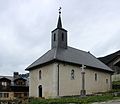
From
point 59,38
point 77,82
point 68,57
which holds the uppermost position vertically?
point 59,38

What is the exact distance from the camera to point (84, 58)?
4522 cm

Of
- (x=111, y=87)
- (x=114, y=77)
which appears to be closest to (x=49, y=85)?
(x=111, y=87)

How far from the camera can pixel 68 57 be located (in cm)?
4078

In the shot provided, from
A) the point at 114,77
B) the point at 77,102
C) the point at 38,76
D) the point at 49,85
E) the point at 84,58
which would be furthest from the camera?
the point at 114,77

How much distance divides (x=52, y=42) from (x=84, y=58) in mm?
5896

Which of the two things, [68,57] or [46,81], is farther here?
[68,57]

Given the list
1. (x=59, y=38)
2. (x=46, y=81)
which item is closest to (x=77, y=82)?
(x=46, y=81)

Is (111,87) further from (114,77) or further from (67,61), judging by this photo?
(67,61)

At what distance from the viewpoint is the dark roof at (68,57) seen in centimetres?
3942

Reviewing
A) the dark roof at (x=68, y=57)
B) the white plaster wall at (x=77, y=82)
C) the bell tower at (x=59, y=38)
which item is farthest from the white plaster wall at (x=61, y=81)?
the bell tower at (x=59, y=38)

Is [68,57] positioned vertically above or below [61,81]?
above

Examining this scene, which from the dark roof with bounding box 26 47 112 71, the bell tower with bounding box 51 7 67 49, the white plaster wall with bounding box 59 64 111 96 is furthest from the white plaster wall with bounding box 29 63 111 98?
the bell tower with bounding box 51 7 67 49

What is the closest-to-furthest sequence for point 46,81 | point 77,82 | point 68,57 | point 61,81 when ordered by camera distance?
point 61,81 < point 46,81 < point 77,82 < point 68,57

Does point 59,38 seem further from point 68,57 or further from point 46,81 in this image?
point 46,81
